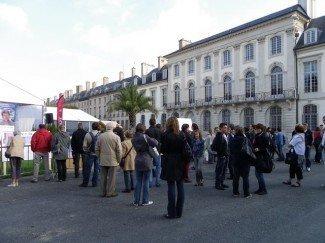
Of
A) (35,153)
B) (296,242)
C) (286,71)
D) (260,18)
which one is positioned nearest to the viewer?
(296,242)

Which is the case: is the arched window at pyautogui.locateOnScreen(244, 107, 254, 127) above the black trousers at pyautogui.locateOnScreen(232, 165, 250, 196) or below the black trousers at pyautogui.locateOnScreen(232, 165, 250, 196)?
above

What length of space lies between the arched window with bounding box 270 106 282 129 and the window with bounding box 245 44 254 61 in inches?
276

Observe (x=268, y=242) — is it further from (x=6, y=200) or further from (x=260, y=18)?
(x=260, y=18)

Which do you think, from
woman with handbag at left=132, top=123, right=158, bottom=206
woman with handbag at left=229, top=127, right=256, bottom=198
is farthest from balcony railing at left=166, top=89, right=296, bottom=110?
woman with handbag at left=132, top=123, right=158, bottom=206

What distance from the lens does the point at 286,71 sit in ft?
124

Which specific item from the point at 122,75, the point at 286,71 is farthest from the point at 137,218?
the point at 122,75

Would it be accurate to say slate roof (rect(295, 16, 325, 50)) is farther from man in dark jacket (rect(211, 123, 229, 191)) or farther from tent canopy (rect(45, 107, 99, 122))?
man in dark jacket (rect(211, 123, 229, 191))

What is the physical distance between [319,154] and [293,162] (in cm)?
783

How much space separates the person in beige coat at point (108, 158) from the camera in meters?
8.24

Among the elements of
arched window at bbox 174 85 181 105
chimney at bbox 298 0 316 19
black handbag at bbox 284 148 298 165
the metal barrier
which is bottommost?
the metal barrier

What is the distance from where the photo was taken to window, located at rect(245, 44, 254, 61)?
136ft

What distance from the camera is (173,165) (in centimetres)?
628

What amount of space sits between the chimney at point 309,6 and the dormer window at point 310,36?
414 cm

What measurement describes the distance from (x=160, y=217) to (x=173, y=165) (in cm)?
99
